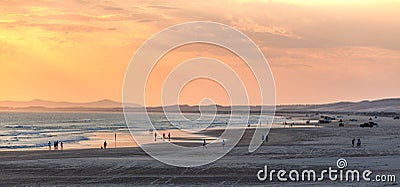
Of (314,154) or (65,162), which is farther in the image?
(314,154)

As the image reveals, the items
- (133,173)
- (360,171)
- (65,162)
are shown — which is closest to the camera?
(360,171)

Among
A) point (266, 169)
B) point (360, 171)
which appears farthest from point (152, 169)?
point (360, 171)

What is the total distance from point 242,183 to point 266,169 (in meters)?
5.02

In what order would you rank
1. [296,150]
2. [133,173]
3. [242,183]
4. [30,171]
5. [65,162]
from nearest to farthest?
[242,183]
[133,173]
[30,171]
[65,162]
[296,150]

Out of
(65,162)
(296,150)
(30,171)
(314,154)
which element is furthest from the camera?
(296,150)

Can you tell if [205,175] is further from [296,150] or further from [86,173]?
[296,150]

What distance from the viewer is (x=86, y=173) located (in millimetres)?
30516

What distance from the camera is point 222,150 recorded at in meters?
45.5

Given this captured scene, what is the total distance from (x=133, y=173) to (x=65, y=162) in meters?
8.07

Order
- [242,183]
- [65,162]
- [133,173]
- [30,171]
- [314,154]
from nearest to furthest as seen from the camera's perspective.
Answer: [242,183], [133,173], [30,171], [65,162], [314,154]

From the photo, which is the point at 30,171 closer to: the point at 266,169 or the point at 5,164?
the point at 5,164

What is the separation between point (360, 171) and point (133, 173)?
1162cm

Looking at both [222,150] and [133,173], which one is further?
[222,150]

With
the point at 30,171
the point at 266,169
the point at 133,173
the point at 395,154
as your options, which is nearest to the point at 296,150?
the point at 395,154
